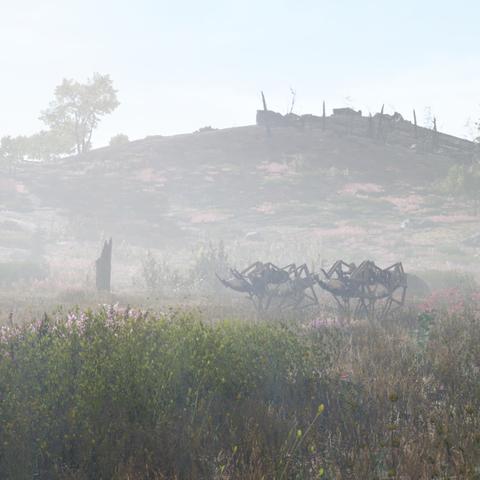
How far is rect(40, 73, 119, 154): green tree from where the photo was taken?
62344 millimetres

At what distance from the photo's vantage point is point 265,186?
4362 cm

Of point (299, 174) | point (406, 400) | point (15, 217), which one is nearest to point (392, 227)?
point (299, 174)

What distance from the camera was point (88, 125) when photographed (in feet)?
212

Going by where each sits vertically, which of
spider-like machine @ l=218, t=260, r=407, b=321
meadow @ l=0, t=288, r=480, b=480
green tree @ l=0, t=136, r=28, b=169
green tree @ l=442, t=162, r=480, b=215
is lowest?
meadow @ l=0, t=288, r=480, b=480

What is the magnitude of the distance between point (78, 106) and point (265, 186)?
30.6 m

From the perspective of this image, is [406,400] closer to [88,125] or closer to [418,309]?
[418,309]

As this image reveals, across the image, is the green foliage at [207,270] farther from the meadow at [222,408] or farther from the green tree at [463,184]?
the green tree at [463,184]

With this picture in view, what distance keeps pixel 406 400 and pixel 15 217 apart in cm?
3441

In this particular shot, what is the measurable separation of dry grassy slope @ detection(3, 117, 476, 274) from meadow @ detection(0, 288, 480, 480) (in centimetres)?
2373

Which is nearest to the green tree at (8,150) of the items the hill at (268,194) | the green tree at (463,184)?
the hill at (268,194)

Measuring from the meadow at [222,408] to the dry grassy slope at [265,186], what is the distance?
23730mm

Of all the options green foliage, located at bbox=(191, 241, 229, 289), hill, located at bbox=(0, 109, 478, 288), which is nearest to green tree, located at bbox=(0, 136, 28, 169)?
hill, located at bbox=(0, 109, 478, 288)

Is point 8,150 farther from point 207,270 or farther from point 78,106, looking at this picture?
point 207,270

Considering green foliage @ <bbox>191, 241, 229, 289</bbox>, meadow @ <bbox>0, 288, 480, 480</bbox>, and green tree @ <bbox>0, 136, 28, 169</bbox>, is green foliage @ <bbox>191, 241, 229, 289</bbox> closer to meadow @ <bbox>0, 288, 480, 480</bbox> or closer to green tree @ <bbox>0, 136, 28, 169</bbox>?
meadow @ <bbox>0, 288, 480, 480</bbox>
